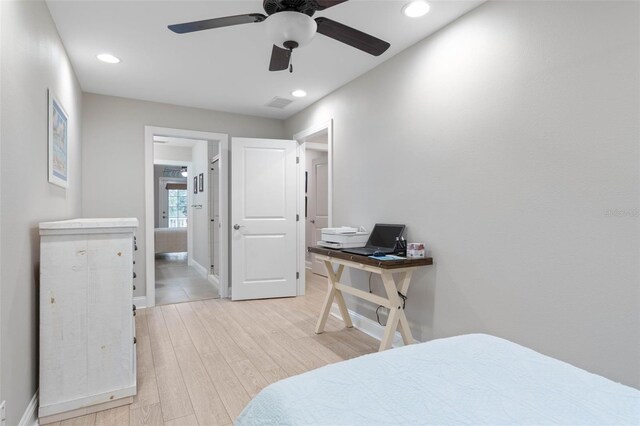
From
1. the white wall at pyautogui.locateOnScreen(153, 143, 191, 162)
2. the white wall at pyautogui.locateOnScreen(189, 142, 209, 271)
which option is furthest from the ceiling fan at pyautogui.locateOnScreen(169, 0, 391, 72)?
the white wall at pyautogui.locateOnScreen(153, 143, 191, 162)

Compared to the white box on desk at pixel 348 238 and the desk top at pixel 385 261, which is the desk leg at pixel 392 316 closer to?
the desk top at pixel 385 261

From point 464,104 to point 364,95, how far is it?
1.16 meters

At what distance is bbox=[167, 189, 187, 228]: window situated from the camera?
1154 cm

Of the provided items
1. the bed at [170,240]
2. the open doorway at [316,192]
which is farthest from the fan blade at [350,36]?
the bed at [170,240]

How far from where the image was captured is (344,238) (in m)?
2.93

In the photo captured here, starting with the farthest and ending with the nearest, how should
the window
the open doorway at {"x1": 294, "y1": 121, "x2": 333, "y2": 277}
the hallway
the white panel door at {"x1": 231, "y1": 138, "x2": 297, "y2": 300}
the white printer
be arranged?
the window
the open doorway at {"x1": 294, "y1": 121, "x2": 333, "y2": 277}
the hallway
the white panel door at {"x1": 231, "y1": 138, "x2": 297, "y2": 300}
the white printer

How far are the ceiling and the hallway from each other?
96.0 inches

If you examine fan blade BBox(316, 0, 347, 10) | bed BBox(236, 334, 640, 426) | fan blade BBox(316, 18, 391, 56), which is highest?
fan blade BBox(316, 0, 347, 10)

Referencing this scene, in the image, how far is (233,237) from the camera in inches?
164

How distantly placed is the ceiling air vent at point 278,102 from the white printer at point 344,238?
1.80 meters

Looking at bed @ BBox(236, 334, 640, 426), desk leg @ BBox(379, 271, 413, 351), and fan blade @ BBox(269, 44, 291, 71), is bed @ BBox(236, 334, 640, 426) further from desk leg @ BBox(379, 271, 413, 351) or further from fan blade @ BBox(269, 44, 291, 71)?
fan blade @ BBox(269, 44, 291, 71)

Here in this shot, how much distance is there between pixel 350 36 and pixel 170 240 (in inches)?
262

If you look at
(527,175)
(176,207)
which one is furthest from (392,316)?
(176,207)

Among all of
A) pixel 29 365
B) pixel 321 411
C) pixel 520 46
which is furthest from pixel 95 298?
pixel 520 46
